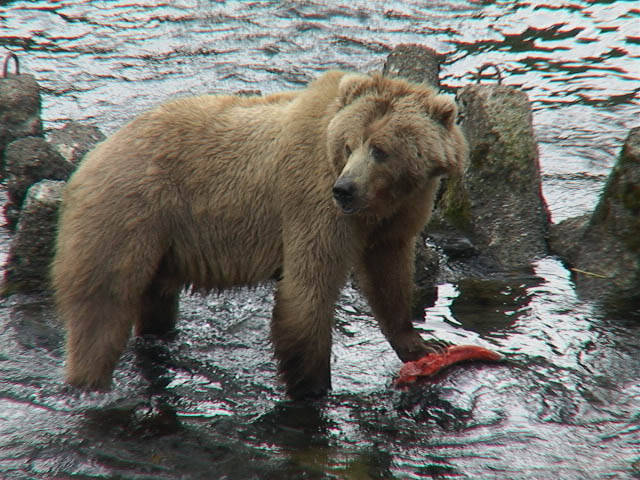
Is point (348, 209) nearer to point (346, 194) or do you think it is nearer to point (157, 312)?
point (346, 194)

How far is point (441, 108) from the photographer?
193 inches

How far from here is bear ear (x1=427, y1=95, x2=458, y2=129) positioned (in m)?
4.90

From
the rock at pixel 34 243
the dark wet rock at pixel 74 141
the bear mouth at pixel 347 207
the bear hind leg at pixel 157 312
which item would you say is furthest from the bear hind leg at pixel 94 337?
the dark wet rock at pixel 74 141

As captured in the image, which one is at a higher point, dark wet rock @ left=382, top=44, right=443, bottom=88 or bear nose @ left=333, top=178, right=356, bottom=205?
bear nose @ left=333, top=178, right=356, bottom=205

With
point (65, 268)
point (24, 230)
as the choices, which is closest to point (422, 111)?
point (65, 268)

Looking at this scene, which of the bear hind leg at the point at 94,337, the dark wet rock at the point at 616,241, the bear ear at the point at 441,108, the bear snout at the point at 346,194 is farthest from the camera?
the dark wet rock at the point at 616,241

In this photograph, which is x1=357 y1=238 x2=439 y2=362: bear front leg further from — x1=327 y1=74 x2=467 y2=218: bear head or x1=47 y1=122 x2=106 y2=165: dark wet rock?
x1=47 y1=122 x2=106 y2=165: dark wet rock

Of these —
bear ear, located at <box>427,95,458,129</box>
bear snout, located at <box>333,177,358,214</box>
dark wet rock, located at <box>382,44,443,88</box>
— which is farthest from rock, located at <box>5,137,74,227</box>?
bear ear, located at <box>427,95,458,129</box>

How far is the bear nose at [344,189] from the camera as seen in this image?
464cm

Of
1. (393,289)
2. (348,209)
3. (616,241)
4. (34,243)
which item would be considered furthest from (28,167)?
(616,241)

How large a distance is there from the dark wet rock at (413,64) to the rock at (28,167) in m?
3.75

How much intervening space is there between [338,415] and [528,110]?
3.86 m

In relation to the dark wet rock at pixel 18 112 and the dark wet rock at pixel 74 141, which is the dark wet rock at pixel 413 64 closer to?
the dark wet rock at pixel 74 141

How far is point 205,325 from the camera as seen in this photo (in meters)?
6.71
